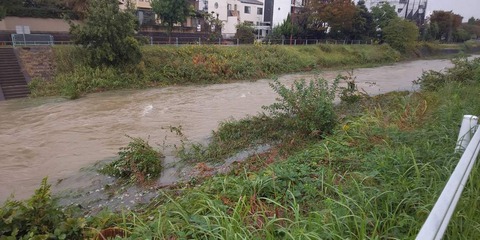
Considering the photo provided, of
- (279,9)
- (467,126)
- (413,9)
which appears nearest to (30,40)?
(467,126)

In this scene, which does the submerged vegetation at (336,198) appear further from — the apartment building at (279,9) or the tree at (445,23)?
the tree at (445,23)

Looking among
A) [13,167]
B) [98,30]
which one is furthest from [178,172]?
[98,30]

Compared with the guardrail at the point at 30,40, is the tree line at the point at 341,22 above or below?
above

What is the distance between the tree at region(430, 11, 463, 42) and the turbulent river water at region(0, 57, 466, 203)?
46.4 meters

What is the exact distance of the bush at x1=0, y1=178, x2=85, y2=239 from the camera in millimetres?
3188

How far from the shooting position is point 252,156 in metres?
6.64

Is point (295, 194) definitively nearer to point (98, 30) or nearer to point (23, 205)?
point (23, 205)

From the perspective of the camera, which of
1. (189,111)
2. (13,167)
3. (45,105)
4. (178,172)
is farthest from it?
(45,105)

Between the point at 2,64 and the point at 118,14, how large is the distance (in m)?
6.66

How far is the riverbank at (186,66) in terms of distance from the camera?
58.1 feet

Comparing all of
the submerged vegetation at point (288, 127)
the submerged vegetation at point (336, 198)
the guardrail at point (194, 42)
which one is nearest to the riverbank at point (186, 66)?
the guardrail at point (194, 42)

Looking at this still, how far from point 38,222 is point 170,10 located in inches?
1108

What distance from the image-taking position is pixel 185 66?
21.6 m

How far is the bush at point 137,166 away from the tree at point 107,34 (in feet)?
41.7
